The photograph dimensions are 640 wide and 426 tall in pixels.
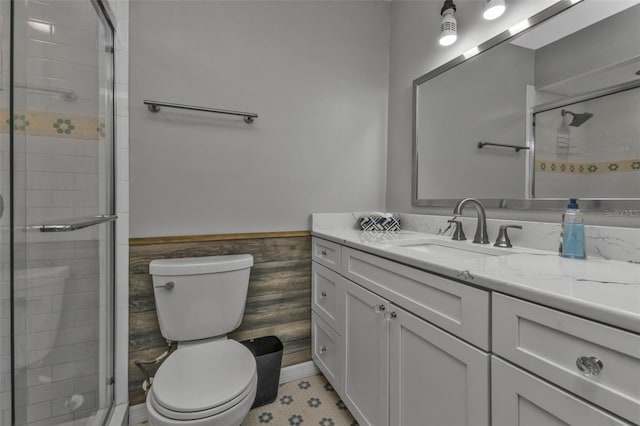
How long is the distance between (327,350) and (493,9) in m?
1.82

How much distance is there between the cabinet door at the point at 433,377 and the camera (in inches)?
29.9

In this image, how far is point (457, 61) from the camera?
153 cm

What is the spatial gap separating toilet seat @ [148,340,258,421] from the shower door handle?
62cm

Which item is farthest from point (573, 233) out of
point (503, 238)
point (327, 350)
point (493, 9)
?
point (327, 350)

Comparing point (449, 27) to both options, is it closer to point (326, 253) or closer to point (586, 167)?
point (586, 167)

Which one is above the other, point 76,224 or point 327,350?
point 76,224

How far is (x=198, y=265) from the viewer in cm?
135

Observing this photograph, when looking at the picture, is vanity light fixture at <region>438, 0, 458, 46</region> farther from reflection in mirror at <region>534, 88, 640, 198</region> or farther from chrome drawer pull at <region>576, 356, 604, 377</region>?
chrome drawer pull at <region>576, 356, 604, 377</region>

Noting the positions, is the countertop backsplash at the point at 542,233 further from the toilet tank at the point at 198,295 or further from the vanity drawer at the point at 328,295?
the toilet tank at the point at 198,295

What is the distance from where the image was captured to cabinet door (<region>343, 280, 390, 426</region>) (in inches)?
44.4

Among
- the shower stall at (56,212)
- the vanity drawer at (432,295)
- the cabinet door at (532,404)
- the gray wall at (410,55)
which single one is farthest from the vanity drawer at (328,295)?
the shower stall at (56,212)

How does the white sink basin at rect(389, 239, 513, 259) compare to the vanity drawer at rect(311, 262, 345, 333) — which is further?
the vanity drawer at rect(311, 262, 345, 333)

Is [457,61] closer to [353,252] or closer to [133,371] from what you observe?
[353,252]

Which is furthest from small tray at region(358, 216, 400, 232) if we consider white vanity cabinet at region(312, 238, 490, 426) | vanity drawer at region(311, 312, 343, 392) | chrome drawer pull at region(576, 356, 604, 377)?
chrome drawer pull at region(576, 356, 604, 377)
